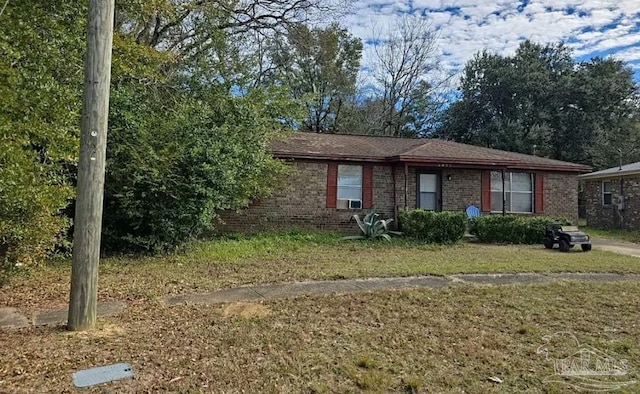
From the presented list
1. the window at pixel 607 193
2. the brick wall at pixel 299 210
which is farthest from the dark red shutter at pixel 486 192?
the window at pixel 607 193

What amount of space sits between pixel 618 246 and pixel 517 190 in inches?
137

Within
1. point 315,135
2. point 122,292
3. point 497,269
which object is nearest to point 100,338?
point 122,292

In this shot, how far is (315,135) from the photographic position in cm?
1582

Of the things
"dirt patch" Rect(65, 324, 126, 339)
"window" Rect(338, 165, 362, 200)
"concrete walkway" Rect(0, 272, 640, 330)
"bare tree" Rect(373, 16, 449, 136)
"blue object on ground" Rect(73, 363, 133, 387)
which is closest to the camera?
"blue object on ground" Rect(73, 363, 133, 387)

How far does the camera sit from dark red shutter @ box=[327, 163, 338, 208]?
12812mm

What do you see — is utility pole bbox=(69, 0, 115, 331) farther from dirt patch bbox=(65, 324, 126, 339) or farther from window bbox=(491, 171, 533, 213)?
window bbox=(491, 171, 533, 213)

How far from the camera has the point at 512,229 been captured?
1141 cm

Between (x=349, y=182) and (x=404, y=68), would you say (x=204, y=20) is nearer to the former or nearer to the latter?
(x=349, y=182)

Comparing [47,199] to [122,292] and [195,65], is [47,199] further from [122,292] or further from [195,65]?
[195,65]

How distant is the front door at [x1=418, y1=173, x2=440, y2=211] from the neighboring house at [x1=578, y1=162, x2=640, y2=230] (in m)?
8.41

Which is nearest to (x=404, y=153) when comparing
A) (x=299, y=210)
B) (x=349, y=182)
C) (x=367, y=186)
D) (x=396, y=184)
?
(x=396, y=184)

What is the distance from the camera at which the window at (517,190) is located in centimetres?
1392

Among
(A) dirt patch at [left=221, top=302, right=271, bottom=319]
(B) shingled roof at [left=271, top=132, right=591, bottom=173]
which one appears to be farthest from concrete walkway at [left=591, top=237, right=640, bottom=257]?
(A) dirt patch at [left=221, top=302, right=271, bottom=319]

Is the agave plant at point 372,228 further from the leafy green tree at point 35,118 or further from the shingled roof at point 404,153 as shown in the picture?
the leafy green tree at point 35,118
